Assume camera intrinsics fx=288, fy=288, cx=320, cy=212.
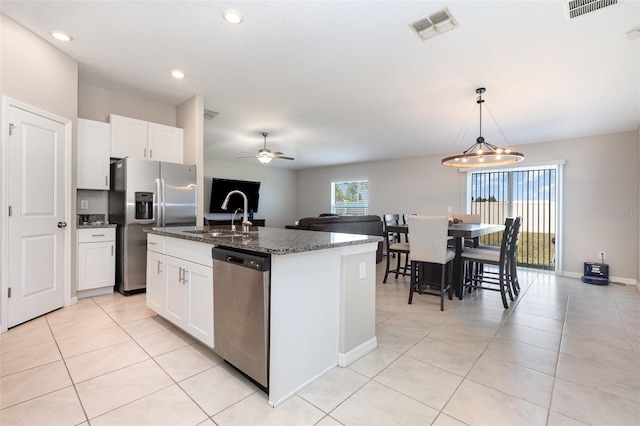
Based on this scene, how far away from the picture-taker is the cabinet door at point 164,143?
3891 millimetres

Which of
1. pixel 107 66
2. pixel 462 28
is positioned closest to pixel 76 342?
pixel 107 66

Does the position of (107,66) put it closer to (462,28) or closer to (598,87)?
(462,28)

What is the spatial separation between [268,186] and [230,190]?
1403mm

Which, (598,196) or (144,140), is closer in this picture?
(144,140)

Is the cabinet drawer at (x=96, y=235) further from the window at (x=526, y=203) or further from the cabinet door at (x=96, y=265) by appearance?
the window at (x=526, y=203)

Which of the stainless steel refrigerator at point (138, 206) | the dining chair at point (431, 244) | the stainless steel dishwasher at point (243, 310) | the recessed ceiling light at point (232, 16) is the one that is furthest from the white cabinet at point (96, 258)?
the dining chair at point (431, 244)

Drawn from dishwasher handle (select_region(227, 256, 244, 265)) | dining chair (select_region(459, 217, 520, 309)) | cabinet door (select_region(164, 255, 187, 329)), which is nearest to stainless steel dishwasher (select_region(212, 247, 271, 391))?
dishwasher handle (select_region(227, 256, 244, 265))

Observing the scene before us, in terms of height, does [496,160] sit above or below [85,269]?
above

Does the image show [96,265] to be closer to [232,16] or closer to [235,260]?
[235,260]

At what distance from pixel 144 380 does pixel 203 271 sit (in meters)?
0.72

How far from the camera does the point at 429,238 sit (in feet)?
11.0

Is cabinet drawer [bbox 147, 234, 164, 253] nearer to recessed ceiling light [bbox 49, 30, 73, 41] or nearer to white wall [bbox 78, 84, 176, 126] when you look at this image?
recessed ceiling light [bbox 49, 30, 73, 41]

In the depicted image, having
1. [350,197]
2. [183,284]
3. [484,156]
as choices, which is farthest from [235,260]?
[350,197]

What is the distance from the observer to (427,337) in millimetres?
2488
